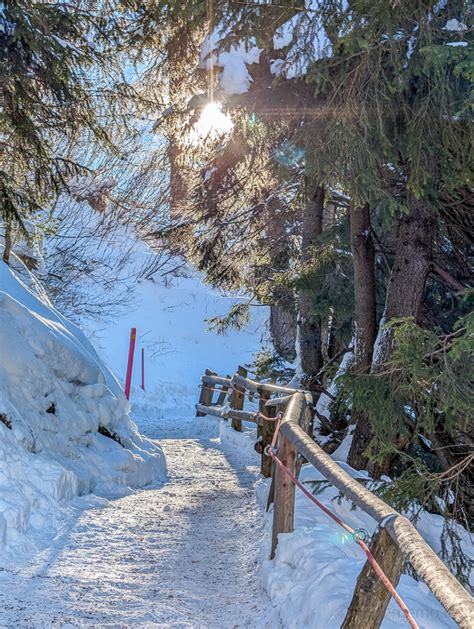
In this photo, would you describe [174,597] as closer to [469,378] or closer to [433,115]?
[469,378]

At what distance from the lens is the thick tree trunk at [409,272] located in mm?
5637

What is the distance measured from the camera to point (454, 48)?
12.7 feet

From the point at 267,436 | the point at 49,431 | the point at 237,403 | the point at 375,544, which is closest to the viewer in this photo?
the point at 375,544

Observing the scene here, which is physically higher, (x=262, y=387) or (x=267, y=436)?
(x=262, y=387)

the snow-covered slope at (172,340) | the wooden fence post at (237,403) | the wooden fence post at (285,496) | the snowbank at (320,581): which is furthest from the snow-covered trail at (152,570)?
the snow-covered slope at (172,340)

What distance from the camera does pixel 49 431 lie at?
628cm

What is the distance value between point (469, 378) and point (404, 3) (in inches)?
108

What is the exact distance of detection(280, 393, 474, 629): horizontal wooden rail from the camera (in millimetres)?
1782

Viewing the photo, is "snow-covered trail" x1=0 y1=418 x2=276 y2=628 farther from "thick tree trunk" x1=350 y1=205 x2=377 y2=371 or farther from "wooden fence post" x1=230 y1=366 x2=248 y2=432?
"wooden fence post" x1=230 y1=366 x2=248 y2=432

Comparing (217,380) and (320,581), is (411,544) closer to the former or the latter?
(320,581)

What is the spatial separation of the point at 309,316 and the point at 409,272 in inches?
167

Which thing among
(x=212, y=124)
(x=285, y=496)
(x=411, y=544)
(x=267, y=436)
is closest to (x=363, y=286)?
(x=267, y=436)

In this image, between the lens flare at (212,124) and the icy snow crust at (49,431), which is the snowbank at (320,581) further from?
the lens flare at (212,124)

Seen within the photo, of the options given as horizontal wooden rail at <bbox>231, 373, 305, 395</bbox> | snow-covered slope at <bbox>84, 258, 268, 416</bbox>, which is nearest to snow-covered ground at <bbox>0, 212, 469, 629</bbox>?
horizontal wooden rail at <bbox>231, 373, 305, 395</bbox>
